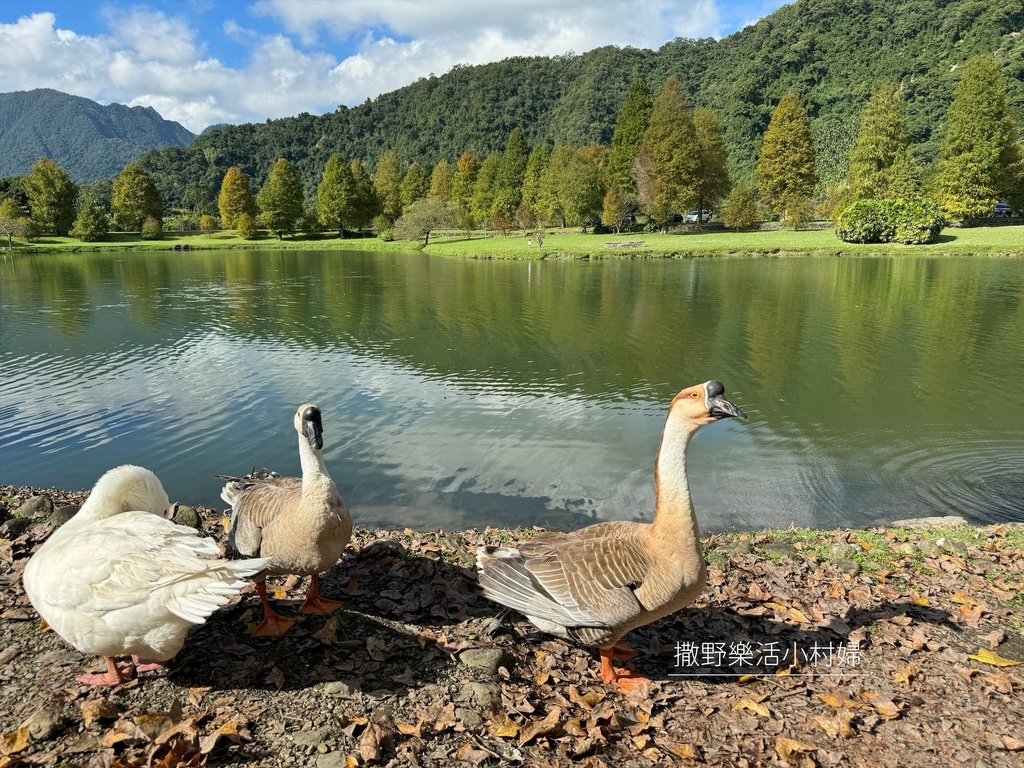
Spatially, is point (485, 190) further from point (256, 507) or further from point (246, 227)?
point (256, 507)

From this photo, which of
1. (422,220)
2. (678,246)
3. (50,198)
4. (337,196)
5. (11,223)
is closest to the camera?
(678,246)

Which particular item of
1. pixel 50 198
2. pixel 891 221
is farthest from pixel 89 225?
pixel 891 221

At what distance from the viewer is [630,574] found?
4250 millimetres

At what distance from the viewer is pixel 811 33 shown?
394ft

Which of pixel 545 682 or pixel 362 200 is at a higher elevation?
pixel 362 200

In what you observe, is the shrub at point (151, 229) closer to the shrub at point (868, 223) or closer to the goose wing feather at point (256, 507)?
the shrub at point (868, 223)

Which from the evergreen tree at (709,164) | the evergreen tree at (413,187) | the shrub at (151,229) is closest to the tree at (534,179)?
the evergreen tree at (413,187)

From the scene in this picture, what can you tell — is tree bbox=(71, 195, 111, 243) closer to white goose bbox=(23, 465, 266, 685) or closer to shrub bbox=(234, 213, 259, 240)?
shrub bbox=(234, 213, 259, 240)

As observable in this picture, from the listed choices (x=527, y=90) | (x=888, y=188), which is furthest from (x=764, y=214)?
(x=527, y=90)

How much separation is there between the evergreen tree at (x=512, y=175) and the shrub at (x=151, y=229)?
52455 millimetres

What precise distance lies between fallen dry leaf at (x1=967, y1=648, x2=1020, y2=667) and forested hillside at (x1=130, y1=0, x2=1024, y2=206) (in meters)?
96.1

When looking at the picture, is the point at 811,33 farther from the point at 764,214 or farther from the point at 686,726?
the point at 686,726

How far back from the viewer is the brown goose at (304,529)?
4.86 m

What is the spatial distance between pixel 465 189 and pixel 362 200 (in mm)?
16161
